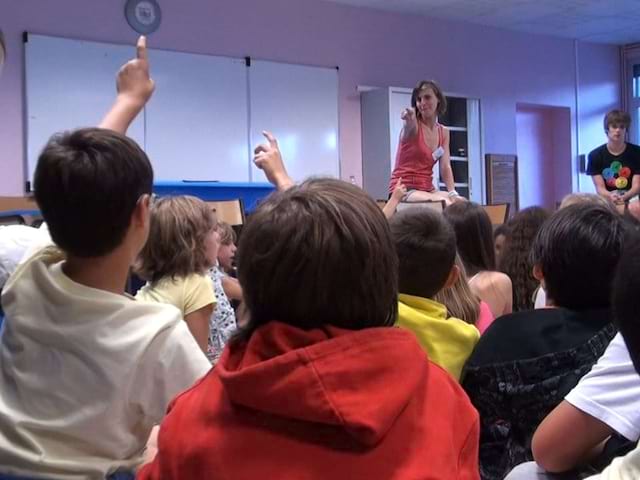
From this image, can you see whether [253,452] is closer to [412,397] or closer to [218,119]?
[412,397]

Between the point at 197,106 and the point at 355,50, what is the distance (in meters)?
1.93

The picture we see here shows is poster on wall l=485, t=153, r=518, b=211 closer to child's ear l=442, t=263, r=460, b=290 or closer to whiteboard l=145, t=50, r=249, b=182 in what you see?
whiteboard l=145, t=50, r=249, b=182

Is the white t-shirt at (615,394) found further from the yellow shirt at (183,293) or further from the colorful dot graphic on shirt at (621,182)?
the colorful dot graphic on shirt at (621,182)

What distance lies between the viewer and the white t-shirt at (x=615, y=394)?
1150 millimetres

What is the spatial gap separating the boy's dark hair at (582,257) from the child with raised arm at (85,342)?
2.44 feet

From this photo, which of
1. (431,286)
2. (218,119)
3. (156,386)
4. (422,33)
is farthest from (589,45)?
(156,386)

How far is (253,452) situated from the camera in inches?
31.5

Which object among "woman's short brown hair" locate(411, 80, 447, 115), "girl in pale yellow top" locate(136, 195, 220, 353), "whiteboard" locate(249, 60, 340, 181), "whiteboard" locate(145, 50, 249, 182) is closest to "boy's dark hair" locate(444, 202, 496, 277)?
"girl in pale yellow top" locate(136, 195, 220, 353)

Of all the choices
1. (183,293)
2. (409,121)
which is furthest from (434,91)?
(183,293)

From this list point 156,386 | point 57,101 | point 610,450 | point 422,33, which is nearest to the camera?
point 156,386

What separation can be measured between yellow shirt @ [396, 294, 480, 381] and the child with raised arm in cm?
49

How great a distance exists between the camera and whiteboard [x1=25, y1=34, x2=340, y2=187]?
604 centimetres

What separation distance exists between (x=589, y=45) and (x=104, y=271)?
985cm

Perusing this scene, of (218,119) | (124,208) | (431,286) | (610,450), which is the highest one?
(218,119)
